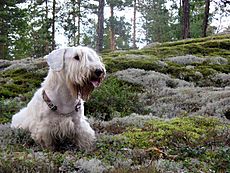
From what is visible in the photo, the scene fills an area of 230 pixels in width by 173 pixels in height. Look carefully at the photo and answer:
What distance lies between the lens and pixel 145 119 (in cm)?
744

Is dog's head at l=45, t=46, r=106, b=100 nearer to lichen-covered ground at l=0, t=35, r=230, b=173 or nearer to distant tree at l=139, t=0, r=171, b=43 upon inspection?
lichen-covered ground at l=0, t=35, r=230, b=173

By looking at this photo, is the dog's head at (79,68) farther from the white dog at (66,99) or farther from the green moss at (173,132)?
the green moss at (173,132)

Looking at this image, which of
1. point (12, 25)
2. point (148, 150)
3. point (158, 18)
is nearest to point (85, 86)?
point (148, 150)

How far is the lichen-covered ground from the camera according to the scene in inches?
164

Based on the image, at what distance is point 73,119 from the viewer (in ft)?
17.4

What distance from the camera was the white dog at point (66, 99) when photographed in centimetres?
512

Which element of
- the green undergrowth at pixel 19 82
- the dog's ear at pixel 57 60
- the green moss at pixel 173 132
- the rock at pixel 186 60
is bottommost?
the green moss at pixel 173 132

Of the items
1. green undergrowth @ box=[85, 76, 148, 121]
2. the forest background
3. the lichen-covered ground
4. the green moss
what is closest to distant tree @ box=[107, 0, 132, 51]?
the forest background

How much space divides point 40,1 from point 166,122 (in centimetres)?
2552

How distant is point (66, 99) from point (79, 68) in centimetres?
52

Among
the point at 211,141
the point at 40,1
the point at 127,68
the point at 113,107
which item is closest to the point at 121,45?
the point at 40,1

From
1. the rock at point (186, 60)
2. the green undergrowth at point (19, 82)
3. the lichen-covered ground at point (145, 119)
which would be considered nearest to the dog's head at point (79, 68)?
the lichen-covered ground at point (145, 119)

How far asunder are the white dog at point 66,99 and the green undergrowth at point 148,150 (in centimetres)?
21

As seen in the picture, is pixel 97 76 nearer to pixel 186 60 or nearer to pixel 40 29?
pixel 186 60
